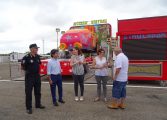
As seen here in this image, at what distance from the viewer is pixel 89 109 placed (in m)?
6.81

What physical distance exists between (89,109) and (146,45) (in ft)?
16.4

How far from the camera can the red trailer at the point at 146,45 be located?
10.4 meters

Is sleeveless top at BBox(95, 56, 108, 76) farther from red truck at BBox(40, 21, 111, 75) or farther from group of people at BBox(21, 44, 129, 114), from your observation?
red truck at BBox(40, 21, 111, 75)

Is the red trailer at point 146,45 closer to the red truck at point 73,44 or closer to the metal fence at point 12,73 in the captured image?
the red truck at point 73,44

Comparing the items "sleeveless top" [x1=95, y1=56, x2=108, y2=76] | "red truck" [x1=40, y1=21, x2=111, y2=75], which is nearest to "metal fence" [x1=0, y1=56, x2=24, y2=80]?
"red truck" [x1=40, y1=21, x2=111, y2=75]

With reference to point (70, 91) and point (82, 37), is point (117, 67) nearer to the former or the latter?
point (70, 91)

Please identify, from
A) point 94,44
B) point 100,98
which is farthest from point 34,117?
point 94,44

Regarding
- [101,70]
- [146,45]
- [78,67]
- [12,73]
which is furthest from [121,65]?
[12,73]

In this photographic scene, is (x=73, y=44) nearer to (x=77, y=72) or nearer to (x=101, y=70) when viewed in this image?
(x=77, y=72)

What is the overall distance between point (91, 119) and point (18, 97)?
3.58 m

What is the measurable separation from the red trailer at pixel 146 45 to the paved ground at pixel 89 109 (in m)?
1.70

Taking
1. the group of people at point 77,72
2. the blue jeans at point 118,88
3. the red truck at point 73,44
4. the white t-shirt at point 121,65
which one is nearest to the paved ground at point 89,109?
the group of people at point 77,72

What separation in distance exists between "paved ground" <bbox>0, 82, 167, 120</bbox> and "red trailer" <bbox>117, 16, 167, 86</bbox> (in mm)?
1701

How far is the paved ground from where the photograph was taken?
240 inches
